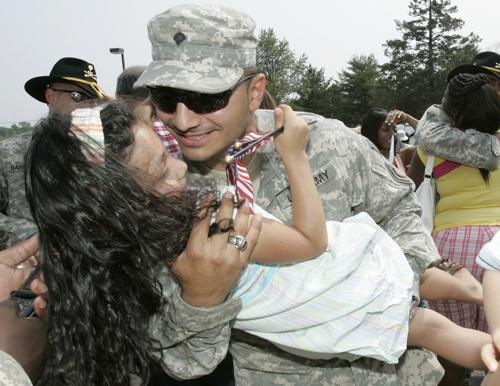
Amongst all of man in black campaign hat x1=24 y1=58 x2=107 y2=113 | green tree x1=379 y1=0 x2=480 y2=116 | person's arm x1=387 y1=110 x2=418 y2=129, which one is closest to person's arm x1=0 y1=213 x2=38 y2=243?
man in black campaign hat x1=24 y1=58 x2=107 y2=113

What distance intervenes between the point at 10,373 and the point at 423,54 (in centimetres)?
6339

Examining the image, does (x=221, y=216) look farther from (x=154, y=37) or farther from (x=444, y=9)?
(x=444, y=9)

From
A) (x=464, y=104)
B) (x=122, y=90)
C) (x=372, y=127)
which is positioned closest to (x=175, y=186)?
(x=122, y=90)

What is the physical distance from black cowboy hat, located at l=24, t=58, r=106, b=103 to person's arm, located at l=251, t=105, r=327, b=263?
2400 mm

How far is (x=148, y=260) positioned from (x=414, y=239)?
44.4 inches

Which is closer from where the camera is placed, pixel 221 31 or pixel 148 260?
pixel 148 260

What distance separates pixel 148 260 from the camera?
57.1 inches

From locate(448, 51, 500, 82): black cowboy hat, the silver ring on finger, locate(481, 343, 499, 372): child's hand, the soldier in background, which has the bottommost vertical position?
locate(481, 343, 499, 372): child's hand

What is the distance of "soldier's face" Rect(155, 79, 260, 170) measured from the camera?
1.94 meters

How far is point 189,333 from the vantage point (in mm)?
1558

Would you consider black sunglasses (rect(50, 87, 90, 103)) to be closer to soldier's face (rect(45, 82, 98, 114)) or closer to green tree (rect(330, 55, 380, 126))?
soldier's face (rect(45, 82, 98, 114))

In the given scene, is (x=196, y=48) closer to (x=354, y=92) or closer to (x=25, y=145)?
(x=25, y=145)

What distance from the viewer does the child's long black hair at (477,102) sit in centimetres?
343

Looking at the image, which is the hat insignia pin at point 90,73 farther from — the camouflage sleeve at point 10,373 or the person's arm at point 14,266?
the camouflage sleeve at point 10,373
